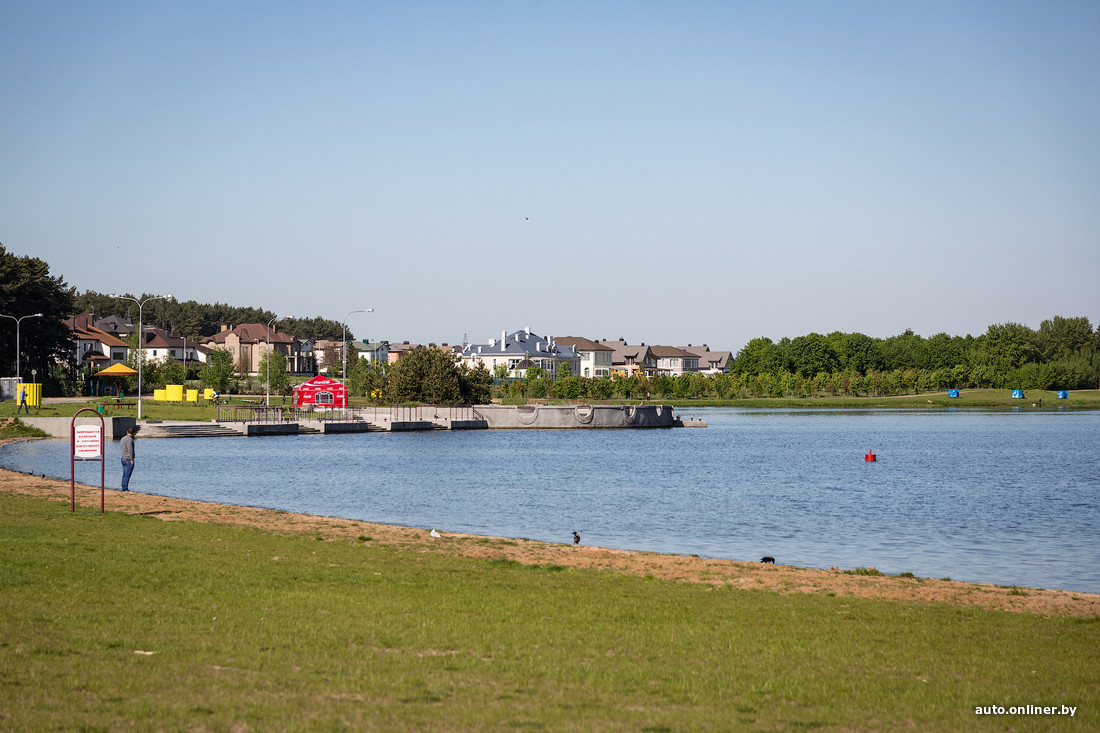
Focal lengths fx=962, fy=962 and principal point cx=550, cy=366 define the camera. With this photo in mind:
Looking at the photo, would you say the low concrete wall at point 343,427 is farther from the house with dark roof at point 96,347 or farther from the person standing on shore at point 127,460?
the house with dark roof at point 96,347

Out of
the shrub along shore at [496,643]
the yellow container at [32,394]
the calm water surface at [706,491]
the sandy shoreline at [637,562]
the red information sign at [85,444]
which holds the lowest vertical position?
the calm water surface at [706,491]

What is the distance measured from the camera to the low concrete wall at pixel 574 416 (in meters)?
95.0

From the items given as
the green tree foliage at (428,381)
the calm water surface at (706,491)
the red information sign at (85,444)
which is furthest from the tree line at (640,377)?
the red information sign at (85,444)

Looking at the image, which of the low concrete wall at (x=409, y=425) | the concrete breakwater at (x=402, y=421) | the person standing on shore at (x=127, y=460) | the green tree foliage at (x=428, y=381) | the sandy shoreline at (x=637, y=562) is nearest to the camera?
the sandy shoreline at (x=637, y=562)

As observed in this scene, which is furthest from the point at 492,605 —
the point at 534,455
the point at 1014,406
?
the point at 1014,406

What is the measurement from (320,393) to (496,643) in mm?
85313

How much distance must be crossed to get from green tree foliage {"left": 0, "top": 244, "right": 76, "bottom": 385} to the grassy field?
84.8m

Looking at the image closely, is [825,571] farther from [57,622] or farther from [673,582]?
[57,622]

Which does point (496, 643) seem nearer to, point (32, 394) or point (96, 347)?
point (32, 394)

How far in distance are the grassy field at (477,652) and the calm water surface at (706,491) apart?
965 centimetres

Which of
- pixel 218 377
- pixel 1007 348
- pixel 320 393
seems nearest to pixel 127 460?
pixel 320 393

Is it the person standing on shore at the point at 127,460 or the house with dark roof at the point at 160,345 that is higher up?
the house with dark roof at the point at 160,345

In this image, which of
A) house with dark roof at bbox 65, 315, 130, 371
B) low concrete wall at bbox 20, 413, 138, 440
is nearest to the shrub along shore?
low concrete wall at bbox 20, 413, 138, 440

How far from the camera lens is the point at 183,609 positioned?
12.4 meters
